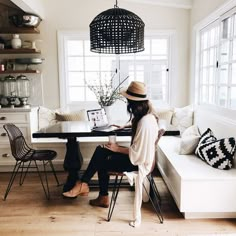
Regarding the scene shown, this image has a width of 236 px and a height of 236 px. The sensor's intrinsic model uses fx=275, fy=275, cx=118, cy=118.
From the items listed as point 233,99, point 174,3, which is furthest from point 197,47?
point 233,99

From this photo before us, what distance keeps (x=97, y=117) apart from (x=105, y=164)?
0.57 meters

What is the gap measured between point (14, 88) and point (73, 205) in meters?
2.25

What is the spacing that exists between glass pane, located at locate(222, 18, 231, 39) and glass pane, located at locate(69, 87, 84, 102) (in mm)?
2308

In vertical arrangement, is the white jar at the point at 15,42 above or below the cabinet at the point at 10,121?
above

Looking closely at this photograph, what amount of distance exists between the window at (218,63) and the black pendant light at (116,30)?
106 centimetres

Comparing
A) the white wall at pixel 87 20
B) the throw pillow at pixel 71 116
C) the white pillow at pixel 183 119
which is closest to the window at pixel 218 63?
the white pillow at pixel 183 119

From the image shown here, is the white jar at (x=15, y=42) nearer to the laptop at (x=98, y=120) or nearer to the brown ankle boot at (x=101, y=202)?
the laptop at (x=98, y=120)

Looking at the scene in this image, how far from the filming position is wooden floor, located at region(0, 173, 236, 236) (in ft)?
7.70

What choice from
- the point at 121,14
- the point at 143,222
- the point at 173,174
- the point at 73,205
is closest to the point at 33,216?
the point at 73,205

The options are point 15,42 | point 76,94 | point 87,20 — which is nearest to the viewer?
point 15,42

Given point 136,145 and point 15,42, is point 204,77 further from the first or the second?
point 15,42

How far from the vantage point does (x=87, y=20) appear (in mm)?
4273

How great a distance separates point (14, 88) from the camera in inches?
167

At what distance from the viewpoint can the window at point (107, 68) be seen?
442 centimetres
